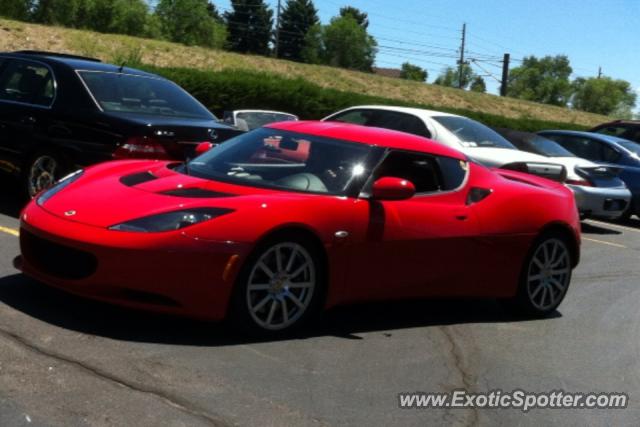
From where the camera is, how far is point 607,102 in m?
136

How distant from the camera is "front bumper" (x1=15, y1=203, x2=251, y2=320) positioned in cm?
538

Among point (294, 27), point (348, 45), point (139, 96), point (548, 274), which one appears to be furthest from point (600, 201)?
point (348, 45)

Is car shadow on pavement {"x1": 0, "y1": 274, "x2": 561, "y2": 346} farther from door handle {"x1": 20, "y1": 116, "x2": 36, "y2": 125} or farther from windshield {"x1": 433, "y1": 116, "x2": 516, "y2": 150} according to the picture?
windshield {"x1": 433, "y1": 116, "x2": 516, "y2": 150}

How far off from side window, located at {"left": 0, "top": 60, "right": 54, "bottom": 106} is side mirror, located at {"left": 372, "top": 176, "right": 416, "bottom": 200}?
4.27 m

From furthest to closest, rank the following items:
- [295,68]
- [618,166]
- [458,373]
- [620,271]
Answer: [295,68]
[618,166]
[620,271]
[458,373]

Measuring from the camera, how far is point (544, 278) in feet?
24.8

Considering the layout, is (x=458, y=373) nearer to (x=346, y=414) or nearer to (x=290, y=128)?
(x=346, y=414)

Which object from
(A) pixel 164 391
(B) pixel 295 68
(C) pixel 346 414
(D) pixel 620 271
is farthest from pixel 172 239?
(B) pixel 295 68

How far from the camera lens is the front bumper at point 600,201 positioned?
46.5ft

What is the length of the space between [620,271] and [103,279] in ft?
22.0

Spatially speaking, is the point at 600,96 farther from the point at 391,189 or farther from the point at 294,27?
the point at 391,189

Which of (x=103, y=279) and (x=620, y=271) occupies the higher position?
(x=103, y=279)

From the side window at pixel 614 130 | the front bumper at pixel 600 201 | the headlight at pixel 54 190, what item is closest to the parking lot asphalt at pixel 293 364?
the headlight at pixel 54 190

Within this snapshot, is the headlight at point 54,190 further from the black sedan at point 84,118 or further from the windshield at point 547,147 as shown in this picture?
the windshield at point 547,147
